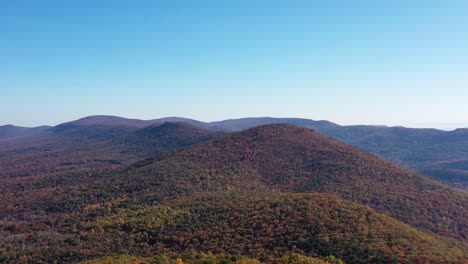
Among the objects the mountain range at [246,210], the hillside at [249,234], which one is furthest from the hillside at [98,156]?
the hillside at [249,234]

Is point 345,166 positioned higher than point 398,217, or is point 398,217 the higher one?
point 345,166

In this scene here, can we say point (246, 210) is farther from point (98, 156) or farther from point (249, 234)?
point (98, 156)

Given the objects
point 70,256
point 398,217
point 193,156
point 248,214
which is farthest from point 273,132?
point 70,256

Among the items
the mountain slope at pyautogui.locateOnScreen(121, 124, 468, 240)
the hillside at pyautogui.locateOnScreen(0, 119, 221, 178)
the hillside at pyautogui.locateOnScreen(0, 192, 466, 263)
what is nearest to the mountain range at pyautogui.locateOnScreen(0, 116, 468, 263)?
the hillside at pyautogui.locateOnScreen(0, 192, 466, 263)

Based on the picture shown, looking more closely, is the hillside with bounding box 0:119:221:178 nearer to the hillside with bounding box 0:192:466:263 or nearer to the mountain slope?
the mountain slope

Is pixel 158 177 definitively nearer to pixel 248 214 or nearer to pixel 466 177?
pixel 248 214

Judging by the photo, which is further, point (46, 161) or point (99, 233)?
point (46, 161)
